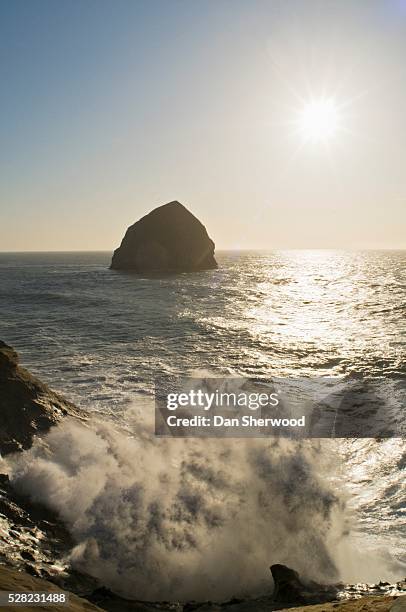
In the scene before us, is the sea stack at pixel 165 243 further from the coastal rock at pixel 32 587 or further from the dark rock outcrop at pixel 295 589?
the coastal rock at pixel 32 587

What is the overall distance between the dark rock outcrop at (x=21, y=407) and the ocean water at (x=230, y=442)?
3.15 ft

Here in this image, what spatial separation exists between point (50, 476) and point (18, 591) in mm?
4078

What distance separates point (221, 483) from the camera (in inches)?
384

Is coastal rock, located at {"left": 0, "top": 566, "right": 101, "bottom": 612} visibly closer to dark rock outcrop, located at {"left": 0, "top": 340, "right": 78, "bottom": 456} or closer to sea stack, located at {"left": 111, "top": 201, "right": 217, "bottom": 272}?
dark rock outcrop, located at {"left": 0, "top": 340, "right": 78, "bottom": 456}

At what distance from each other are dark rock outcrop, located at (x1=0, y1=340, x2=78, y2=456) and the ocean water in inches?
37.8

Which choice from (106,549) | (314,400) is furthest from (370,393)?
(106,549)

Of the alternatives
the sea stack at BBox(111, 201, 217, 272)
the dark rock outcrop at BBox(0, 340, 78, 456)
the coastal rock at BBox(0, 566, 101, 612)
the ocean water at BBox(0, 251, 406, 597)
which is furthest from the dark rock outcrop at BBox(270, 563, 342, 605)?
the sea stack at BBox(111, 201, 217, 272)

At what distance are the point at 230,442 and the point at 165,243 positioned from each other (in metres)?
94.0

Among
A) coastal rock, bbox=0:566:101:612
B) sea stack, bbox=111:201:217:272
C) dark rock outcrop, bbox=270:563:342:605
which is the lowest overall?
dark rock outcrop, bbox=270:563:342:605

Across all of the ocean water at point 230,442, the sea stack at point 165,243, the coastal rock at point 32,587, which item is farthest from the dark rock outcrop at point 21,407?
the sea stack at point 165,243

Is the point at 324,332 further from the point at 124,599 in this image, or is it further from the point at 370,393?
the point at 124,599

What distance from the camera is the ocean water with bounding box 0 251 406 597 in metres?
7.88

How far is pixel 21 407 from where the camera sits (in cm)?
1095

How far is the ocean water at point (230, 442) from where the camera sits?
7.88 meters
